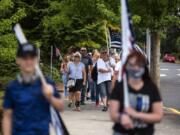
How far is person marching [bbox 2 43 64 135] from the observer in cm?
568

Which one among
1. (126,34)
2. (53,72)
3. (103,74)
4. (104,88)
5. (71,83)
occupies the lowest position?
(53,72)

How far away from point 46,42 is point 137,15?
A: 1488 cm

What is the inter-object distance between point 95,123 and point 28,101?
327 inches

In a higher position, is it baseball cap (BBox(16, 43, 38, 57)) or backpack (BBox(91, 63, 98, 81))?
baseball cap (BBox(16, 43, 38, 57))

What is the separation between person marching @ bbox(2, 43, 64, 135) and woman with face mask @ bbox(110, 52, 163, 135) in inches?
21.2

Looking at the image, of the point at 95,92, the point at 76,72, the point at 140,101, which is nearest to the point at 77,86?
the point at 76,72

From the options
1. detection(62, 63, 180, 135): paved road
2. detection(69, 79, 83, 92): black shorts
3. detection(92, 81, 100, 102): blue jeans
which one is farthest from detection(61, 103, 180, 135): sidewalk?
detection(92, 81, 100, 102): blue jeans

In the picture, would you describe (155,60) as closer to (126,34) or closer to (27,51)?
(126,34)

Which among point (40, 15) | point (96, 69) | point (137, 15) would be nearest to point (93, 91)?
point (96, 69)

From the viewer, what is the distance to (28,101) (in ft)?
18.9

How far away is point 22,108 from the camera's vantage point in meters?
5.78

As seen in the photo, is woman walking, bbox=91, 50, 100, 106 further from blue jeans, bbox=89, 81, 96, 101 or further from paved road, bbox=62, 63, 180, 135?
paved road, bbox=62, 63, 180, 135

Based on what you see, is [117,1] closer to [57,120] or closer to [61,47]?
[57,120]

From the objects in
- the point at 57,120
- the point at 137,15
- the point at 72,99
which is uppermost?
the point at 137,15
